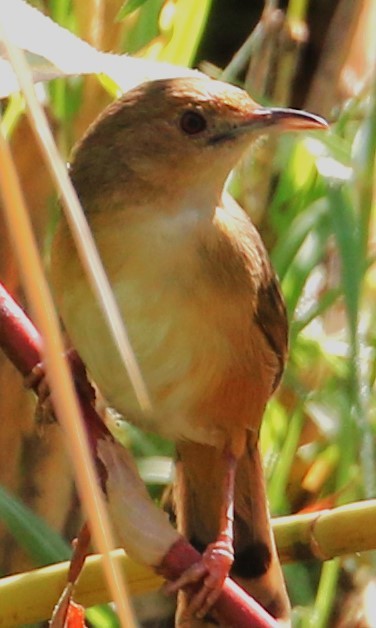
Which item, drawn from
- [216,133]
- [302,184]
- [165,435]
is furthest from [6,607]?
[302,184]

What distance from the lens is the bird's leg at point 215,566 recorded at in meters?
1.37

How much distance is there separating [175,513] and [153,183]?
62cm

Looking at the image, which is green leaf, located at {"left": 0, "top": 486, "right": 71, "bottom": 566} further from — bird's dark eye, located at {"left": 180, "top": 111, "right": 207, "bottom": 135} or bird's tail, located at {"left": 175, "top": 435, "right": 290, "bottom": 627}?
bird's dark eye, located at {"left": 180, "top": 111, "right": 207, "bottom": 135}

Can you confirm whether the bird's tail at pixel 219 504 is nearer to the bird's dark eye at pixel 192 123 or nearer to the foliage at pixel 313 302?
the foliage at pixel 313 302

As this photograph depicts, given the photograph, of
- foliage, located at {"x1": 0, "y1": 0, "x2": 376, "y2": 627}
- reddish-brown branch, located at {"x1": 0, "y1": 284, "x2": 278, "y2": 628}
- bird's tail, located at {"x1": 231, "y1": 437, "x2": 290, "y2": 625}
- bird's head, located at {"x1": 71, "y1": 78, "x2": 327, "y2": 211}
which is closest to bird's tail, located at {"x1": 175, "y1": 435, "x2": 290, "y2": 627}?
bird's tail, located at {"x1": 231, "y1": 437, "x2": 290, "y2": 625}

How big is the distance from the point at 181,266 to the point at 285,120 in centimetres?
24

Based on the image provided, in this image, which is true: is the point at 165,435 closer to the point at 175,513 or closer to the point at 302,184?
the point at 175,513

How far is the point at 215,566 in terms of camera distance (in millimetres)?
1627

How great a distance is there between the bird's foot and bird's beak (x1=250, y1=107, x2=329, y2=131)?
0.58 m

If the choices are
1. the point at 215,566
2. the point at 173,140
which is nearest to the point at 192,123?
the point at 173,140

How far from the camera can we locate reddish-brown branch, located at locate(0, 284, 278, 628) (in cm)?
120

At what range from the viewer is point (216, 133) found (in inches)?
68.1

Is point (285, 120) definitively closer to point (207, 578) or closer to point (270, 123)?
point (270, 123)

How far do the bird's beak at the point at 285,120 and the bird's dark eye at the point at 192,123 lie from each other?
6 cm
